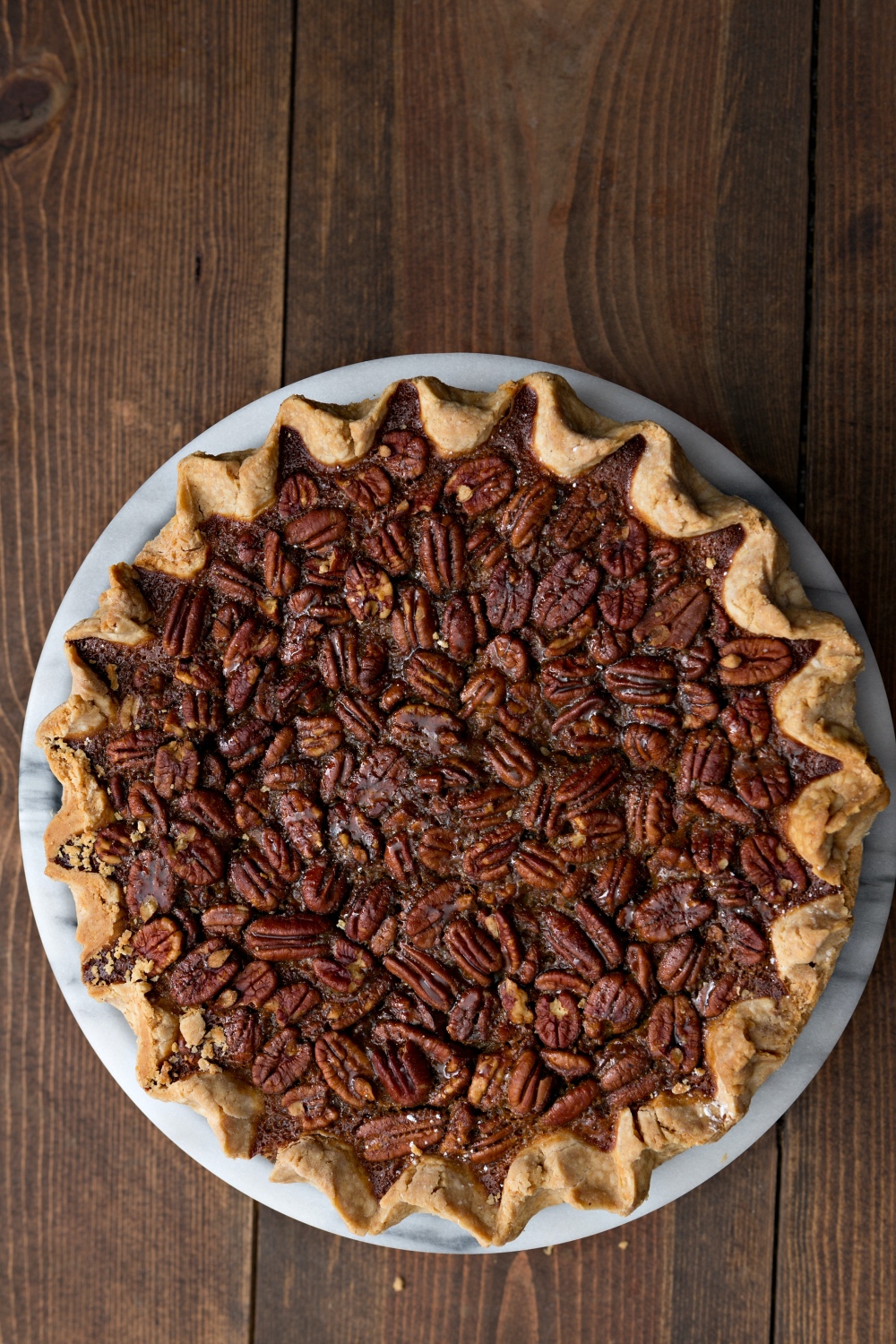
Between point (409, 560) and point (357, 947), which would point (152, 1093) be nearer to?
point (357, 947)

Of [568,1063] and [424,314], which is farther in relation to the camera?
[424,314]

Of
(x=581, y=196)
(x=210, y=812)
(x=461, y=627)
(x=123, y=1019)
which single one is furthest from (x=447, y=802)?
(x=581, y=196)

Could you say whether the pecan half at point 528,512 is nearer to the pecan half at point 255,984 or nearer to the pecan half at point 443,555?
the pecan half at point 443,555

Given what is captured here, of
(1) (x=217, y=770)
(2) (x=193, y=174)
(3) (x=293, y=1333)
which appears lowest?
(3) (x=293, y=1333)

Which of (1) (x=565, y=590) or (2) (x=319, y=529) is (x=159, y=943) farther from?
(1) (x=565, y=590)

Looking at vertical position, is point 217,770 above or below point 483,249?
below

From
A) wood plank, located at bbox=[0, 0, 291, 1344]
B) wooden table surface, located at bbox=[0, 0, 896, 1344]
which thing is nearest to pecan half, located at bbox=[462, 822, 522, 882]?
wooden table surface, located at bbox=[0, 0, 896, 1344]

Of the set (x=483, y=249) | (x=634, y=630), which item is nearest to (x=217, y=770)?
(x=634, y=630)
